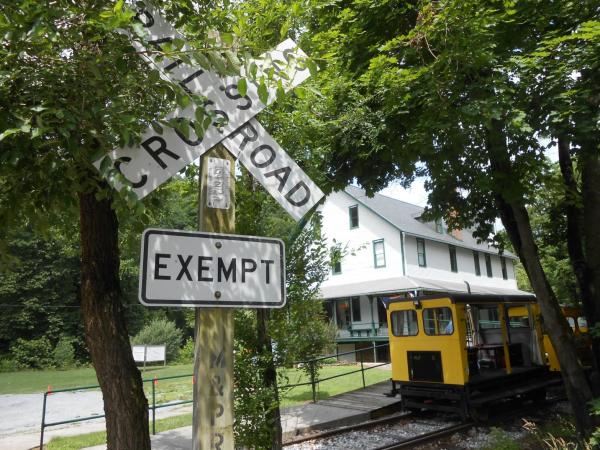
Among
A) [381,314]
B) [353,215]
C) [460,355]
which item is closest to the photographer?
[460,355]

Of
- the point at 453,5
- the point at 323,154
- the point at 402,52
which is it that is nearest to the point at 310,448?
the point at 323,154

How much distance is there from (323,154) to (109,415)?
517 cm

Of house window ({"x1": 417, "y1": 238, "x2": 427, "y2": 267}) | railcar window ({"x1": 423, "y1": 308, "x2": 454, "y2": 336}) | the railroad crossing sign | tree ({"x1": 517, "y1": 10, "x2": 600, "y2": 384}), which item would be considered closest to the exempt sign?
the railroad crossing sign

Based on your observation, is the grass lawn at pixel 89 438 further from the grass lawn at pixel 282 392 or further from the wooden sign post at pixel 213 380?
the wooden sign post at pixel 213 380

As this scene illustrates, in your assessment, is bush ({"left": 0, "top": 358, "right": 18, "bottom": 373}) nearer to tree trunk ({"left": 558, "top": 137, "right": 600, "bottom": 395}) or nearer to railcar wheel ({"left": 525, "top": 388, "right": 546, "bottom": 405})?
railcar wheel ({"left": 525, "top": 388, "right": 546, "bottom": 405})

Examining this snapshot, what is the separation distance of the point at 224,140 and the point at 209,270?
0.73 meters

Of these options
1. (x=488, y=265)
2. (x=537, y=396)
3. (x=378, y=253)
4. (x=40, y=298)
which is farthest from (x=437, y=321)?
(x=40, y=298)

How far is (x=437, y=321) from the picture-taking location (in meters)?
11.2

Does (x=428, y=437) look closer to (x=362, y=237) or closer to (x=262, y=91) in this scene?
(x=262, y=91)

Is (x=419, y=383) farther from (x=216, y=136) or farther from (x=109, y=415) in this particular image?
(x=216, y=136)

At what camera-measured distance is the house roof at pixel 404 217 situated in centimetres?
2803

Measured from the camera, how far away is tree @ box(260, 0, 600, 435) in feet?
20.4

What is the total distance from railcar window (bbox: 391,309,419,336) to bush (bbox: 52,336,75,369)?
1208 inches

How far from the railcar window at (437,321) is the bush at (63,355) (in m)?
31.7
